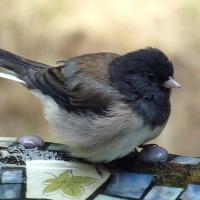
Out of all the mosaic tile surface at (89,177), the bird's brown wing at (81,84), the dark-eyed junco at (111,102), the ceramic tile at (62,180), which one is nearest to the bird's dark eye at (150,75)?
the dark-eyed junco at (111,102)

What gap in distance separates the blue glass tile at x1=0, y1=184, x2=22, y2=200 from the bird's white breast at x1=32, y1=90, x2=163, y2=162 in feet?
1.37

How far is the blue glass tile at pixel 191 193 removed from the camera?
2.44 meters

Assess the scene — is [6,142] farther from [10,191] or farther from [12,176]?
[10,191]

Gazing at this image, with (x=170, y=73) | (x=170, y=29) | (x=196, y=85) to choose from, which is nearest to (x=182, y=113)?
(x=196, y=85)

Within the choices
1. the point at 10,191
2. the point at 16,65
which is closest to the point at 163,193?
the point at 10,191

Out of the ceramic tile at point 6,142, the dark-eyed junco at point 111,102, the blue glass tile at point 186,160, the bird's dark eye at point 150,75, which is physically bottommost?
the ceramic tile at point 6,142

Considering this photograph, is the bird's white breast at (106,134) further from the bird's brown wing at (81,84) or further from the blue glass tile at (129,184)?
the blue glass tile at (129,184)

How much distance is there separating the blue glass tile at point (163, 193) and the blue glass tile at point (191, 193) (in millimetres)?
22

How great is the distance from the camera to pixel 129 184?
2.57 metres

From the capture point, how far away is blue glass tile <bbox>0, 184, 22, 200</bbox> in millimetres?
2404

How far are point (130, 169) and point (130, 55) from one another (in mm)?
446

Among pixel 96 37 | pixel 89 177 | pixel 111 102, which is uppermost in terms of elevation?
pixel 111 102

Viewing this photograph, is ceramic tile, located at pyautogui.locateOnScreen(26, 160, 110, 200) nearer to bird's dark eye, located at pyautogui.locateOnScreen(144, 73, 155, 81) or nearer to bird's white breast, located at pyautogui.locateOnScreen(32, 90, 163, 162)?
bird's white breast, located at pyautogui.locateOnScreen(32, 90, 163, 162)

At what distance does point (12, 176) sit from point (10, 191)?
13cm
